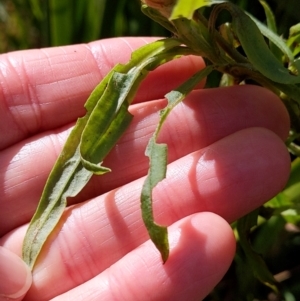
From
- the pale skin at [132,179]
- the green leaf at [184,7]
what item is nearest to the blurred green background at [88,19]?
the pale skin at [132,179]

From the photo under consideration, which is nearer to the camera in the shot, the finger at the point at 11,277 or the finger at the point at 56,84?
the finger at the point at 11,277

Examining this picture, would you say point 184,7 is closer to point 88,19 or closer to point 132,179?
point 132,179

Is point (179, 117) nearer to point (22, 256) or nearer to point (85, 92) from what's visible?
point (85, 92)

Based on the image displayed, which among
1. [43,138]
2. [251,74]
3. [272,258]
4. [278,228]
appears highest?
[251,74]

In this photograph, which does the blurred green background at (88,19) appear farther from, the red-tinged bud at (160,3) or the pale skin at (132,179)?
the red-tinged bud at (160,3)

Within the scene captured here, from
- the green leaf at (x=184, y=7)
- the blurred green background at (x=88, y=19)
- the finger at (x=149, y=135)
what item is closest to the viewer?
the green leaf at (x=184, y=7)

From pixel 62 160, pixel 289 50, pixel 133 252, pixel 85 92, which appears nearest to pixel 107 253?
pixel 133 252

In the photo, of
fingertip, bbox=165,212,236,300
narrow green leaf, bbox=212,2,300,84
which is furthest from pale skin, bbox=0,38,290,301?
narrow green leaf, bbox=212,2,300,84
